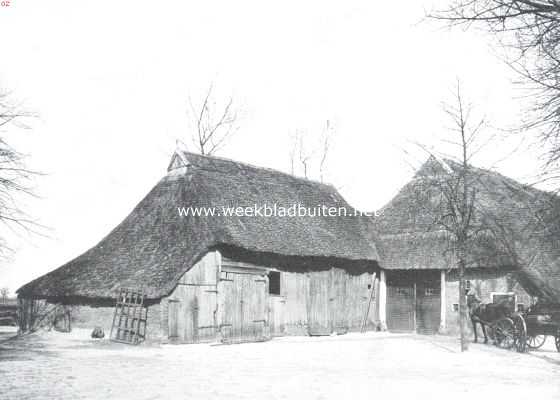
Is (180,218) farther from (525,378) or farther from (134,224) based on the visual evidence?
(525,378)

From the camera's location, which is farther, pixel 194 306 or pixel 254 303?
pixel 254 303

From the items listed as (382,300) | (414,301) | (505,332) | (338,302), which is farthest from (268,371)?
(382,300)

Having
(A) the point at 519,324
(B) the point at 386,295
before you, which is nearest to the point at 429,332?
(B) the point at 386,295

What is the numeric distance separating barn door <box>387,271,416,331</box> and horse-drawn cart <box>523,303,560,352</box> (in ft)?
27.0

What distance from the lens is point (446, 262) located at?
2436cm

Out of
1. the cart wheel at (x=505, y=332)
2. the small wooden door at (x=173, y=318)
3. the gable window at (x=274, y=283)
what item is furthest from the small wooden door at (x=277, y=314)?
the cart wheel at (x=505, y=332)

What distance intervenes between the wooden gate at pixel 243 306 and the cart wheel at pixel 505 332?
7902 mm

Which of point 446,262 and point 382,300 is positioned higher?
point 446,262

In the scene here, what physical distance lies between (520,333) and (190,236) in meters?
11.1

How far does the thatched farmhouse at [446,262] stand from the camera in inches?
912

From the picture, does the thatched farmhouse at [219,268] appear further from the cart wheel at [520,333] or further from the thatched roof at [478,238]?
the cart wheel at [520,333]

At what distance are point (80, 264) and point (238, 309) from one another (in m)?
6.41

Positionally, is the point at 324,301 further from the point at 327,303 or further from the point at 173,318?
the point at 173,318

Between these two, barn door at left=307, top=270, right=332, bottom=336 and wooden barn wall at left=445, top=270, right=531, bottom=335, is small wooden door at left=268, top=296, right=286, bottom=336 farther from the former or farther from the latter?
wooden barn wall at left=445, top=270, right=531, bottom=335
